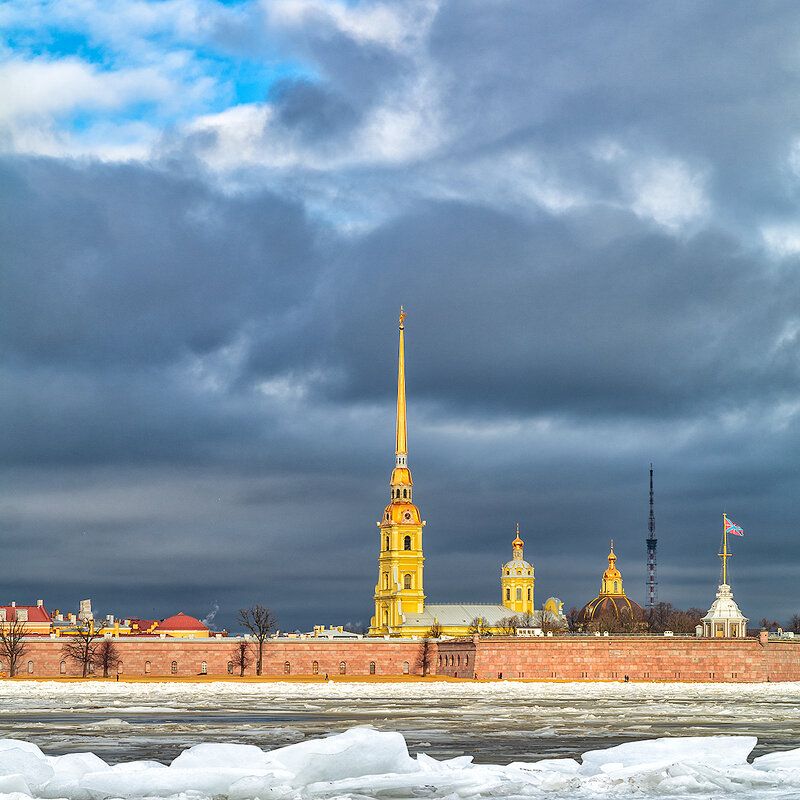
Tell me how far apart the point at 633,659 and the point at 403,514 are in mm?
72288

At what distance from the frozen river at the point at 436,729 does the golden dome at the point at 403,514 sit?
81259 mm

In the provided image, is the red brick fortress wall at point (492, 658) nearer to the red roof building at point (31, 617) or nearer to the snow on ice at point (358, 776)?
the red roof building at point (31, 617)

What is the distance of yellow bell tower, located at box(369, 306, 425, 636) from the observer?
175 metres

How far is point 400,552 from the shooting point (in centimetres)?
17712

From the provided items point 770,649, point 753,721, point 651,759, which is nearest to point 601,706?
point 753,721

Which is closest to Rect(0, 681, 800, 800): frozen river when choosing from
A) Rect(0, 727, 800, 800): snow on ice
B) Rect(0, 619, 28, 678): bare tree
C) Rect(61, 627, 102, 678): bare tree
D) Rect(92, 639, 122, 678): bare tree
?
Rect(0, 727, 800, 800): snow on ice

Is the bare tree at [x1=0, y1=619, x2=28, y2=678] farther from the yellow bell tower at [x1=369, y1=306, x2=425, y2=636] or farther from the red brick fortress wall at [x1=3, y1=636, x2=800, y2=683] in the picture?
the yellow bell tower at [x1=369, y1=306, x2=425, y2=636]

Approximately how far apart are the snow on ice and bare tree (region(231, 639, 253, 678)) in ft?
290

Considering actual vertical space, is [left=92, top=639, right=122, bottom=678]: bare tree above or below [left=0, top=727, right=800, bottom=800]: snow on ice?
below

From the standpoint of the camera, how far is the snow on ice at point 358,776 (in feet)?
83.5

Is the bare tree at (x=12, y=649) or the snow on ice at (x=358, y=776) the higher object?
the snow on ice at (x=358, y=776)

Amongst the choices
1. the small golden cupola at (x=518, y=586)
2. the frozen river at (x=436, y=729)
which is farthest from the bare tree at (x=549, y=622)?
the frozen river at (x=436, y=729)

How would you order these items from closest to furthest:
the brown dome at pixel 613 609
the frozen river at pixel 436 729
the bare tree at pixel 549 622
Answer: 1. the frozen river at pixel 436 729
2. the bare tree at pixel 549 622
3. the brown dome at pixel 613 609

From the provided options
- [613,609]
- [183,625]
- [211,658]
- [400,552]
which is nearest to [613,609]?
[613,609]
